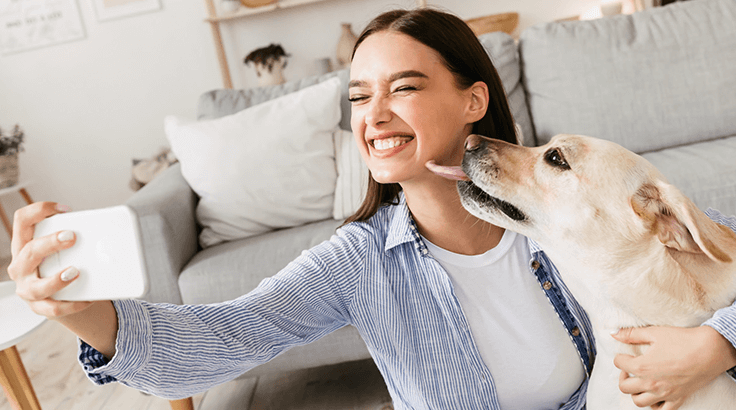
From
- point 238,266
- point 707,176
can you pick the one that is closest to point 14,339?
point 238,266

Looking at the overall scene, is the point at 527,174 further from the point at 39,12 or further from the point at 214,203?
the point at 39,12

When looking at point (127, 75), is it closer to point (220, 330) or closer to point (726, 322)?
point (220, 330)

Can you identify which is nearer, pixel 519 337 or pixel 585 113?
pixel 519 337

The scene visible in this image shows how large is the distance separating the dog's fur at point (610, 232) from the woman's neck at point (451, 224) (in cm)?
12

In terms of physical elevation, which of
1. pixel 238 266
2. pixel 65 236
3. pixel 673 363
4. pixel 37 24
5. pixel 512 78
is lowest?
pixel 238 266

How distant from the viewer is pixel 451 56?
37.9 inches

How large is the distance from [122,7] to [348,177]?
2.76 m

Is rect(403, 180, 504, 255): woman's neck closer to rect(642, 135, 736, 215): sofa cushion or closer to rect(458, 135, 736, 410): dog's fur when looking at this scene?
rect(458, 135, 736, 410): dog's fur

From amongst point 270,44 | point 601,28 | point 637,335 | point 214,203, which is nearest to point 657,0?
point 601,28

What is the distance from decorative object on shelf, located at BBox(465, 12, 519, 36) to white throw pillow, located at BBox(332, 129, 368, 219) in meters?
1.72

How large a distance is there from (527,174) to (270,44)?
3177mm

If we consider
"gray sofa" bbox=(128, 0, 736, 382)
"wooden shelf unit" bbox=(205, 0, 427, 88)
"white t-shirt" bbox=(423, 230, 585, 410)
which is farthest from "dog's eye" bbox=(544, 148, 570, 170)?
"wooden shelf unit" bbox=(205, 0, 427, 88)

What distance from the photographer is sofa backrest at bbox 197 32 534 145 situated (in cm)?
215

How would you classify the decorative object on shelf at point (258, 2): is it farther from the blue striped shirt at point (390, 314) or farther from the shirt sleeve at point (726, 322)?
the shirt sleeve at point (726, 322)
